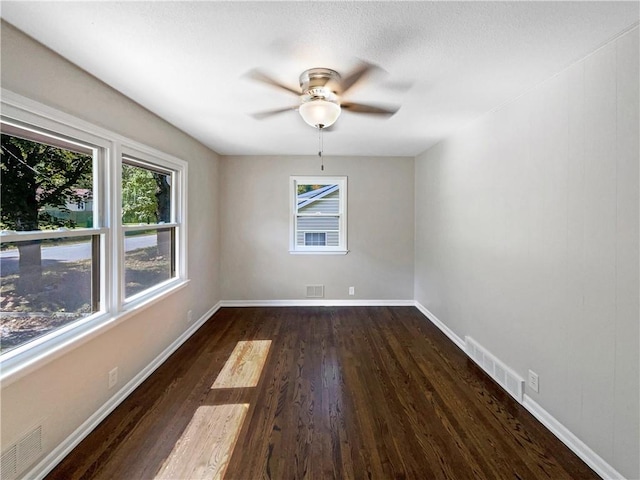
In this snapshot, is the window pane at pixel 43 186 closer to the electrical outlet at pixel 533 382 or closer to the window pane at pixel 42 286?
the window pane at pixel 42 286

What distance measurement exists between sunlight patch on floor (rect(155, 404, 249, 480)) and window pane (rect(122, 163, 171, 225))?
171cm

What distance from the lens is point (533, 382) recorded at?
7.03 ft

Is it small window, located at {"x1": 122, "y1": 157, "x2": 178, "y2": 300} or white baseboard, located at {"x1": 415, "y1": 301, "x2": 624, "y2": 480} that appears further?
small window, located at {"x1": 122, "y1": 157, "x2": 178, "y2": 300}

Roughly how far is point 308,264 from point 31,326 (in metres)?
3.37

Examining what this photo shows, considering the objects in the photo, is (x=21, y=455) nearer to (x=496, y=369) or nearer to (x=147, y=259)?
(x=147, y=259)

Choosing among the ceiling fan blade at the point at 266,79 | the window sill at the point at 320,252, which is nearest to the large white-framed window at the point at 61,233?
the ceiling fan blade at the point at 266,79

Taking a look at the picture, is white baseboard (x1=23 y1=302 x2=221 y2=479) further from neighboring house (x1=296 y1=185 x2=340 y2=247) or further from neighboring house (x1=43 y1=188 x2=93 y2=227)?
neighboring house (x1=296 y1=185 x2=340 y2=247)

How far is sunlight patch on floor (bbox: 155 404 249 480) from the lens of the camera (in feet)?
5.37

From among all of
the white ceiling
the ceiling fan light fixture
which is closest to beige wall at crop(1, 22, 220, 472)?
the white ceiling

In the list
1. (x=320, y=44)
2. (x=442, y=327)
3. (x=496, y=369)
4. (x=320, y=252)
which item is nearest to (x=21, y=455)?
(x=320, y=44)

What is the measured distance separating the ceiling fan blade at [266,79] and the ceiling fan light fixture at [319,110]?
265 millimetres

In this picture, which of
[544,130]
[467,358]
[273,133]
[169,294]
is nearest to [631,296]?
[544,130]

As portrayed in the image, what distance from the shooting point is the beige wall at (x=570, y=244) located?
1512mm

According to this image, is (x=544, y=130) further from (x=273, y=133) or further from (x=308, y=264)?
(x=308, y=264)
